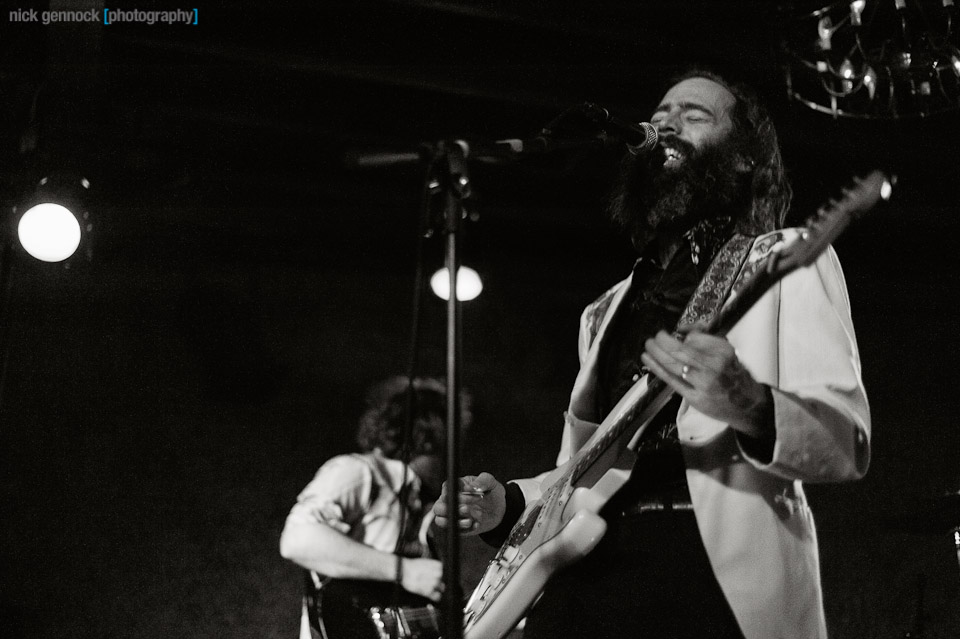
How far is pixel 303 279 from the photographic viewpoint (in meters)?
5.58

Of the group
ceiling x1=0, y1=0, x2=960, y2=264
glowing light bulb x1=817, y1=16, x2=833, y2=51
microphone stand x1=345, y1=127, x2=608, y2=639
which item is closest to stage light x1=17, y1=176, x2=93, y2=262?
ceiling x1=0, y1=0, x2=960, y2=264

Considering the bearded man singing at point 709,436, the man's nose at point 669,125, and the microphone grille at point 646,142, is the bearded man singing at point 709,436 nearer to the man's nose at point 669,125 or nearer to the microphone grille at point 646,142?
the man's nose at point 669,125

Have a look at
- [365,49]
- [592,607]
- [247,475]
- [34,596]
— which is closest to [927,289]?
[365,49]

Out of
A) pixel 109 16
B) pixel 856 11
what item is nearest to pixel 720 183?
pixel 856 11

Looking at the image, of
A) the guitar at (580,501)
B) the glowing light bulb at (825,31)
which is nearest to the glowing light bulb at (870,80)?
the glowing light bulb at (825,31)

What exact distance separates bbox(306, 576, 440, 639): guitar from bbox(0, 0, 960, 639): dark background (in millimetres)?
1349

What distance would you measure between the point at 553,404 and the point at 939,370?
8.72 ft

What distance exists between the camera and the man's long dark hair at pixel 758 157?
2357 mm

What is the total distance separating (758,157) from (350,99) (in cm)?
249

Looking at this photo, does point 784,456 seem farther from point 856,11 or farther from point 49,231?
point 49,231

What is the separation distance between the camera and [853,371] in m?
1.70

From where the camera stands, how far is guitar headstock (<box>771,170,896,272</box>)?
5.15 ft

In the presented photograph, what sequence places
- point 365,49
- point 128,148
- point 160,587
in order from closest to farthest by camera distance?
point 365,49, point 128,148, point 160,587

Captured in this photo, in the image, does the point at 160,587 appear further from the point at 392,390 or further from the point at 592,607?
the point at 592,607
